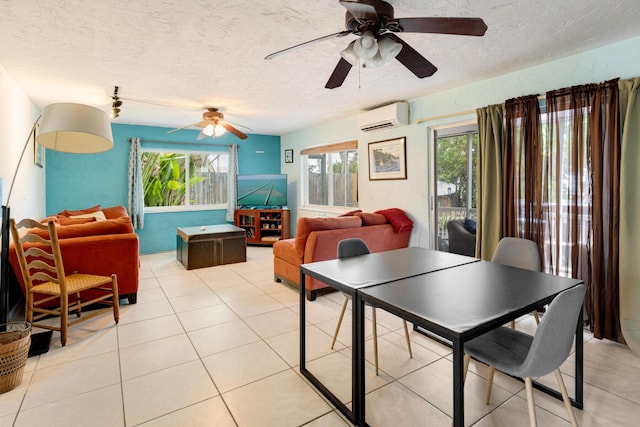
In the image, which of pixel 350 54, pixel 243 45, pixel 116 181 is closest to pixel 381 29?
pixel 350 54

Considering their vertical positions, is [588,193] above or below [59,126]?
below

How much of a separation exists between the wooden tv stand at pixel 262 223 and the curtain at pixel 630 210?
5077 mm

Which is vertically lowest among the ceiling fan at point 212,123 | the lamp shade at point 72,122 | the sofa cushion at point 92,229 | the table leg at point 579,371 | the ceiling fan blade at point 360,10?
the table leg at point 579,371

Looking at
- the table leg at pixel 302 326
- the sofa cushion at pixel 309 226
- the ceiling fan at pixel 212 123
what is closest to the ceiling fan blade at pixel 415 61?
the table leg at pixel 302 326

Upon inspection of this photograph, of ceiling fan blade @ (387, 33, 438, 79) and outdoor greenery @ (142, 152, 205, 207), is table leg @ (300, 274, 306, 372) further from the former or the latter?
outdoor greenery @ (142, 152, 205, 207)

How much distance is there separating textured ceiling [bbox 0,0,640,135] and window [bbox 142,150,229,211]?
2.19 metres

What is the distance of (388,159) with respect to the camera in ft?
15.4

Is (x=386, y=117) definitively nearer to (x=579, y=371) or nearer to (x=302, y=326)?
(x=302, y=326)

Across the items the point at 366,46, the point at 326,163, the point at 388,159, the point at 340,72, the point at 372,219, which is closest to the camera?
the point at 366,46

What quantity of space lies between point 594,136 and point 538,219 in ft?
2.60

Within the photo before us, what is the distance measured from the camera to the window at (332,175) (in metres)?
5.69

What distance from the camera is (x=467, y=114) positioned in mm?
3678

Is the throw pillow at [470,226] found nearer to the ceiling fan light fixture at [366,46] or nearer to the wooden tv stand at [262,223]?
the ceiling fan light fixture at [366,46]

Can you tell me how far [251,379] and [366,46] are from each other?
2.10 meters
